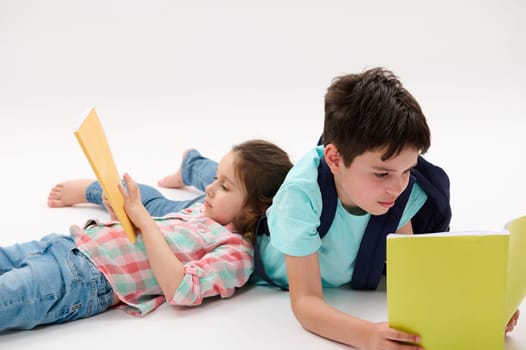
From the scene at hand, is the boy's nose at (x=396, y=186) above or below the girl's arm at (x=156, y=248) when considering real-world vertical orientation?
above

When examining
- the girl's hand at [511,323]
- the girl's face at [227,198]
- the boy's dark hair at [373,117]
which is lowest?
the girl's hand at [511,323]

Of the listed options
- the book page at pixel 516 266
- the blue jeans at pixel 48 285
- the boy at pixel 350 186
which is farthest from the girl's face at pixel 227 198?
the book page at pixel 516 266

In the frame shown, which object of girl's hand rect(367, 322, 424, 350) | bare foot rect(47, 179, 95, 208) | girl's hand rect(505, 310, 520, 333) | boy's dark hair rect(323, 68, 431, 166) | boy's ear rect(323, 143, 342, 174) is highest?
boy's dark hair rect(323, 68, 431, 166)

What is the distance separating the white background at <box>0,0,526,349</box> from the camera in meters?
2.87

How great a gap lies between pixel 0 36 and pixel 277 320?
9.05 feet

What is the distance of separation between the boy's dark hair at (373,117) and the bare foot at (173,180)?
112cm

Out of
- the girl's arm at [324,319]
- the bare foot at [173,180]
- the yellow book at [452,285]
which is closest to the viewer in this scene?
the yellow book at [452,285]

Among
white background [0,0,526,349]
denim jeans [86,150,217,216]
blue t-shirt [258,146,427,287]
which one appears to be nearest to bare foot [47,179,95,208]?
denim jeans [86,150,217,216]

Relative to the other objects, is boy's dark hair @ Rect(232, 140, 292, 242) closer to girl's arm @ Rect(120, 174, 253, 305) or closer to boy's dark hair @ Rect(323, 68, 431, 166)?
girl's arm @ Rect(120, 174, 253, 305)

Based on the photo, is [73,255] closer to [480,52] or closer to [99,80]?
[99,80]

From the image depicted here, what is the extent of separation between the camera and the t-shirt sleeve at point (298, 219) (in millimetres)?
1482

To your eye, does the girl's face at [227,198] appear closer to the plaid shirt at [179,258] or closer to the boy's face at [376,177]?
the plaid shirt at [179,258]

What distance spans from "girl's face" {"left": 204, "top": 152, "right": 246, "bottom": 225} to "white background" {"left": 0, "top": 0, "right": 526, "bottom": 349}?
66 cm

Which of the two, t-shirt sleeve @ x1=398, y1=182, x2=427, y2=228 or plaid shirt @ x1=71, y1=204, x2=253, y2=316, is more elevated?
t-shirt sleeve @ x1=398, y1=182, x2=427, y2=228
